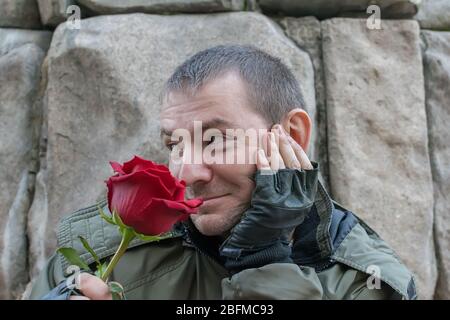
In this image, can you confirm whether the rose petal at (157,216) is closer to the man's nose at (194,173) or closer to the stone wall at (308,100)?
the man's nose at (194,173)

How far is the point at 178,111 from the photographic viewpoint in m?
0.95

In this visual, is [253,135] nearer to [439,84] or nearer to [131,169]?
[131,169]

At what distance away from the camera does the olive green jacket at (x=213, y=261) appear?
0.91m

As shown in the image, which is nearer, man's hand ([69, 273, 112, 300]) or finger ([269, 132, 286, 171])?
man's hand ([69, 273, 112, 300])

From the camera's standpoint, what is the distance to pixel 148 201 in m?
0.69

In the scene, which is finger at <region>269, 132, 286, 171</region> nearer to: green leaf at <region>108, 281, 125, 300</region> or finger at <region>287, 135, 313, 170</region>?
finger at <region>287, 135, 313, 170</region>

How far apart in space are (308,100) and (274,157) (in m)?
0.81

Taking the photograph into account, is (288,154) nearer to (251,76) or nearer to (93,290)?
(251,76)

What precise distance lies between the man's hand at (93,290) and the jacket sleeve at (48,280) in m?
0.30

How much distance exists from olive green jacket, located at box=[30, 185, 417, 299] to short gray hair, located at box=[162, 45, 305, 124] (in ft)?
0.50

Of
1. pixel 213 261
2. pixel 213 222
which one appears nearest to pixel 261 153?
pixel 213 222

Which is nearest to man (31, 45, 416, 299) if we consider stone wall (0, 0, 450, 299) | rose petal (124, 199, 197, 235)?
rose petal (124, 199, 197, 235)

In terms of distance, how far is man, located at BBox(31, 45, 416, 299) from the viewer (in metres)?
0.82

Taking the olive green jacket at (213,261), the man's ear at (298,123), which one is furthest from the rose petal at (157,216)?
the man's ear at (298,123)
